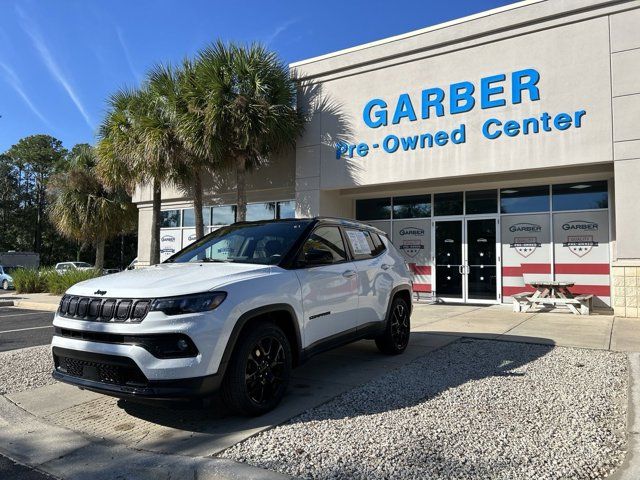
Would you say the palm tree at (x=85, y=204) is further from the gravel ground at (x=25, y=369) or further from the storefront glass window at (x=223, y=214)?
the gravel ground at (x=25, y=369)

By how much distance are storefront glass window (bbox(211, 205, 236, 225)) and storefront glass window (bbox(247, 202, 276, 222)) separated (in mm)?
803

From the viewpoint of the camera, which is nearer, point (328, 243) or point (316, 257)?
point (316, 257)

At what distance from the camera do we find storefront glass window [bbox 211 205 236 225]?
58.6 feet

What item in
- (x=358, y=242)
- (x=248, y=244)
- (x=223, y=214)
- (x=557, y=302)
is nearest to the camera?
(x=248, y=244)

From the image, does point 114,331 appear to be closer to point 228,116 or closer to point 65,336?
point 65,336

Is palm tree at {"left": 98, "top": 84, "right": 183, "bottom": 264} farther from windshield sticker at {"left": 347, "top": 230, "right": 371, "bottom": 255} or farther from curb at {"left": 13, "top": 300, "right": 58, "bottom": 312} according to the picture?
windshield sticker at {"left": 347, "top": 230, "right": 371, "bottom": 255}

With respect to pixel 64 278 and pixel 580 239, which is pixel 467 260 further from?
pixel 64 278

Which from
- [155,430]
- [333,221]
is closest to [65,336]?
[155,430]

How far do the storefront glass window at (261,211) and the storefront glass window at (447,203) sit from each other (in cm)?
537

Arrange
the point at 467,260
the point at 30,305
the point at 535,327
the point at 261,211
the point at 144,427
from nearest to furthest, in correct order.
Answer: the point at 144,427 < the point at 535,327 < the point at 467,260 < the point at 30,305 < the point at 261,211

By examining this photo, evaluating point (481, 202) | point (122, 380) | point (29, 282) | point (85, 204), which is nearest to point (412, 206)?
point (481, 202)

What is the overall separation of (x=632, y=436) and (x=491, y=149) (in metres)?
9.47

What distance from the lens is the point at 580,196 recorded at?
41.4 feet

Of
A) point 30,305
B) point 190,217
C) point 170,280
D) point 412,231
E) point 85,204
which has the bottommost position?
point 30,305
